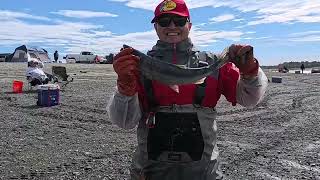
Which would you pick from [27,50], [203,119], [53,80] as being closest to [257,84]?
[203,119]

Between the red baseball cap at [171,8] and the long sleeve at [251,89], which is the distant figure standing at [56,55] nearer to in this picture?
the red baseball cap at [171,8]

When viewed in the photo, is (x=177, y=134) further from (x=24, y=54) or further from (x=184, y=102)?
(x=24, y=54)

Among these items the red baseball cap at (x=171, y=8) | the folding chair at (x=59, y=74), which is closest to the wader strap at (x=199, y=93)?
the red baseball cap at (x=171, y=8)

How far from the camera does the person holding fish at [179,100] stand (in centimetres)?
387

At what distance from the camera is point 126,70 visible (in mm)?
3623

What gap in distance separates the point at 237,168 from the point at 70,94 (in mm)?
13085

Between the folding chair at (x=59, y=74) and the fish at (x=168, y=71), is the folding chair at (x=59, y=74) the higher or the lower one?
the lower one

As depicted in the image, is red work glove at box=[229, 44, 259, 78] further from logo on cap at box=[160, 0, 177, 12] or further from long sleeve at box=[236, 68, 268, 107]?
logo on cap at box=[160, 0, 177, 12]

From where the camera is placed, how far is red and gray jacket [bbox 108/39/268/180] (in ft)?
12.9

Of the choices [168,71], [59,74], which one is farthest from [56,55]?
[168,71]

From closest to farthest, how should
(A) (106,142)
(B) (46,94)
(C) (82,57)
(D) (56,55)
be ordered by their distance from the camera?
1. (A) (106,142)
2. (B) (46,94)
3. (D) (56,55)
4. (C) (82,57)

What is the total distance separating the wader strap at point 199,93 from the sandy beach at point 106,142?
438cm

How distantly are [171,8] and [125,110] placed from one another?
38.0 inches

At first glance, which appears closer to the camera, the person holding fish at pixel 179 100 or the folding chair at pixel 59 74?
the person holding fish at pixel 179 100
